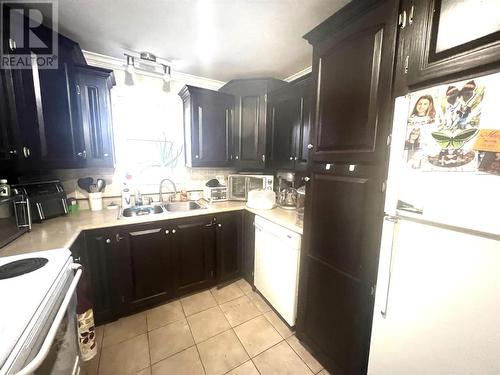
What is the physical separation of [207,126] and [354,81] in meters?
1.57

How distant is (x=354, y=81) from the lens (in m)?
1.04

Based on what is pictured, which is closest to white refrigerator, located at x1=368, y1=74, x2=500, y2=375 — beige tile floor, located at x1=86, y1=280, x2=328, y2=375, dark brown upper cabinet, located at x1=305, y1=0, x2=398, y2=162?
dark brown upper cabinet, located at x1=305, y1=0, x2=398, y2=162

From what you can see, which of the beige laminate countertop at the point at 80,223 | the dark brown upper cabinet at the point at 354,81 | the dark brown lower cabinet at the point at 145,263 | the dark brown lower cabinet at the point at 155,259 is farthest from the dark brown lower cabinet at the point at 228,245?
the dark brown upper cabinet at the point at 354,81

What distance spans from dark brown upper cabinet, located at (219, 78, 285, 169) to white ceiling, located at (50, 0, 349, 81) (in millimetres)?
227

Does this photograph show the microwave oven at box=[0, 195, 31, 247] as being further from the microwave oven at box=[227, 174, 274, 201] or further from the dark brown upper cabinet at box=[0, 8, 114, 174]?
the microwave oven at box=[227, 174, 274, 201]

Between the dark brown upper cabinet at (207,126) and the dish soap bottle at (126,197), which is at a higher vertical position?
the dark brown upper cabinet at (207,126)

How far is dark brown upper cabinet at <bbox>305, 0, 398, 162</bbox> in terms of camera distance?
92 centimetres

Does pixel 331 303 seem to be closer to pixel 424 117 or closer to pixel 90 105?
pixel 424 117

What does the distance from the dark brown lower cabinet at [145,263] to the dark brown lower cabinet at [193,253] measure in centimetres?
8

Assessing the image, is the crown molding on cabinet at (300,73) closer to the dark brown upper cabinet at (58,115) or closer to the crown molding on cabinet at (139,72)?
the crown molding on cabinet at (139,72)

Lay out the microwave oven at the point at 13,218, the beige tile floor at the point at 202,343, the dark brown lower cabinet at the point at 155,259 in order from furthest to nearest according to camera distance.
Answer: the dark brown lower cabinet at the point at 155,259 < the beige tile floor at the point at 202,343 < the microwave oven at the point at 13,218

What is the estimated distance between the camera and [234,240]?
7.19 ft

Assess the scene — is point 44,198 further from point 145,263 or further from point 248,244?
point 248,244

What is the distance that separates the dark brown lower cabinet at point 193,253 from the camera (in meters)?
1.88
